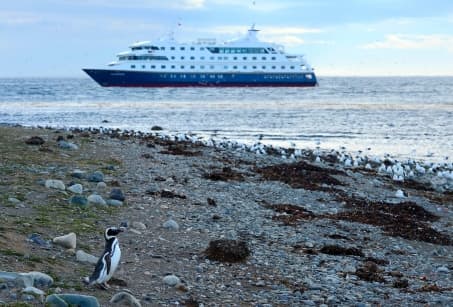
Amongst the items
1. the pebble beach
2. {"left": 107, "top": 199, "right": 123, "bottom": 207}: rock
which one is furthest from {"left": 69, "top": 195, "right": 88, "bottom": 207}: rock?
{"left": 107, "top": 199, "right": 123, "bottom": 207}: rock

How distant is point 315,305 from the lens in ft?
18.0

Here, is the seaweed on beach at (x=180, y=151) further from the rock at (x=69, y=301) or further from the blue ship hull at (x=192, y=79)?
the blue ship hull at (x=192, y=79)

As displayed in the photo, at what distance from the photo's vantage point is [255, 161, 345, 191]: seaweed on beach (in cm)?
1230

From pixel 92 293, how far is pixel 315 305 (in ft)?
6.26

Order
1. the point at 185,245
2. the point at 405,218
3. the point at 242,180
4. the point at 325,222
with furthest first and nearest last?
the point at 242,180
the point at 405,218
the point at 325,222
the point at 185,245

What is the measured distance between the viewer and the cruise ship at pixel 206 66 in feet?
250

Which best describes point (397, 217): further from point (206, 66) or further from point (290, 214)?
point (206, 66)

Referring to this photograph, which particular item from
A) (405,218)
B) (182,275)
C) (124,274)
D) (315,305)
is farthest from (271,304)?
(405,218)

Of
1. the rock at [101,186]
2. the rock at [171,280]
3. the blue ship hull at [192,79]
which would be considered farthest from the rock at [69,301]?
the blue ship hull at [192,79]

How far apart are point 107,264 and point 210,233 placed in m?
2.72

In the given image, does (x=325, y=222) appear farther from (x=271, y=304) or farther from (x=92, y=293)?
(x=92, y=293)

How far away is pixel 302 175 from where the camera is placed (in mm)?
13453

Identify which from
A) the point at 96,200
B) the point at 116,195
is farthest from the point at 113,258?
the point at 116,195

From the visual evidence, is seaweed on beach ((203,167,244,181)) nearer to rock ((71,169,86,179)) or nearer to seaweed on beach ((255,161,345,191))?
seaweed on beach ((255,161,345,191))
